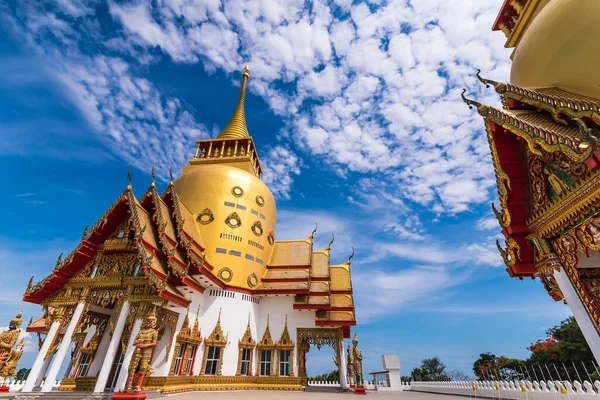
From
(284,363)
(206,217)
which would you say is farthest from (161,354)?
(206,217)

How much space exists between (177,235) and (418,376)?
30.2 metres

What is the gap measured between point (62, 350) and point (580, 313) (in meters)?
13.3

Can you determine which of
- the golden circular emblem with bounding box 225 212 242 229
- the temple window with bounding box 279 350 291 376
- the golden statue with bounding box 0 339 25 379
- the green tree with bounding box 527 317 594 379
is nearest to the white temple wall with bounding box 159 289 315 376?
the temple window with bounding box 279 350 291 376

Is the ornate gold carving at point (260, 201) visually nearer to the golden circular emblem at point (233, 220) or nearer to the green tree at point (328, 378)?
the golden circular emblem at point (233, 220)

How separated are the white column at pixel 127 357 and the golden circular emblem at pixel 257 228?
26.9ft

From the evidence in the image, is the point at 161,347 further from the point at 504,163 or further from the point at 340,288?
the point at 504,163

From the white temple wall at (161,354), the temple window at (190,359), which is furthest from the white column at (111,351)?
the temple window at (190,359)

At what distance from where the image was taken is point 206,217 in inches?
640

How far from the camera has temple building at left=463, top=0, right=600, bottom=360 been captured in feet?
13.8

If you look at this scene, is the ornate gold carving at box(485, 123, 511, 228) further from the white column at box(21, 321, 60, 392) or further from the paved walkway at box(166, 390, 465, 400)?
the white column at box(21, 321, 60, 392)

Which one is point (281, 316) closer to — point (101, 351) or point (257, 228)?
point (257, 228)

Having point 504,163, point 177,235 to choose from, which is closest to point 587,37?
point 504,163

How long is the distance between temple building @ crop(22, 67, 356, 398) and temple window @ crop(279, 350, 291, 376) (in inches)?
1.8

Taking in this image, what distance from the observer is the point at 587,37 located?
498 cm
